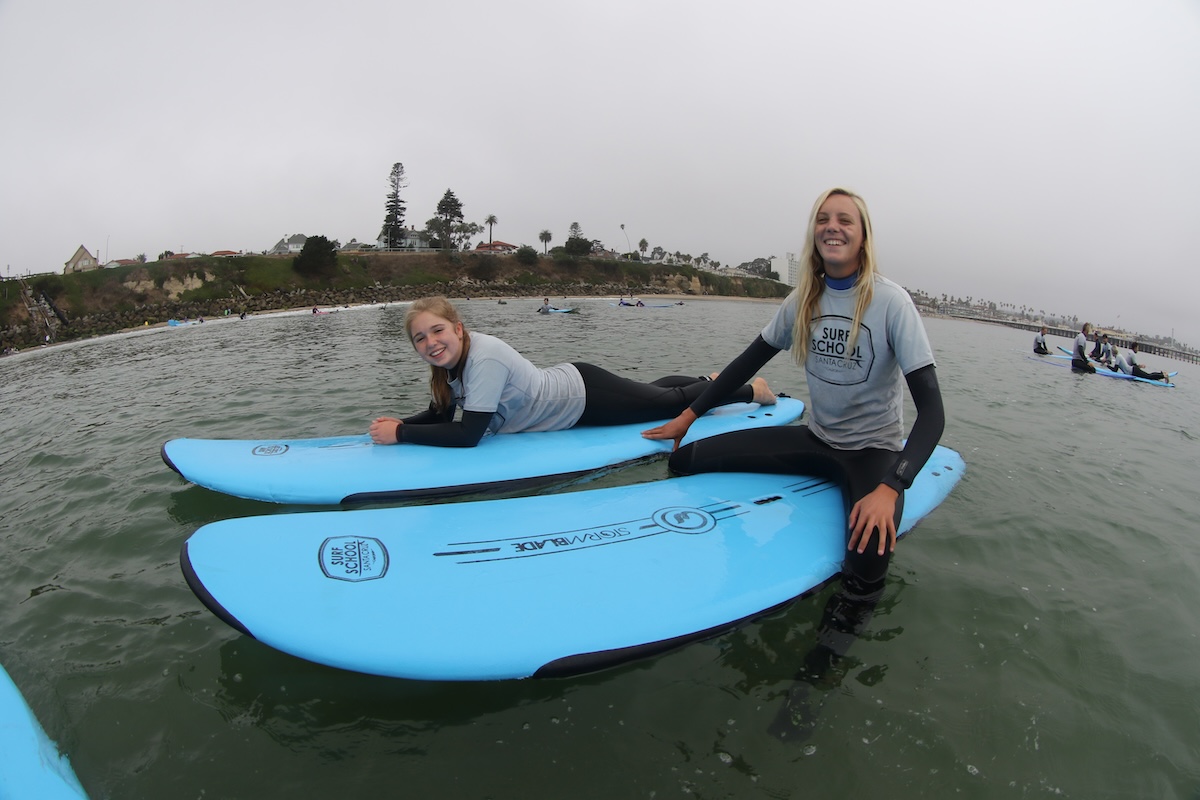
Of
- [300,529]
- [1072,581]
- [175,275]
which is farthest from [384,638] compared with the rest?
[175,275]

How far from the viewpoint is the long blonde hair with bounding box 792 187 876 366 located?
125 inches

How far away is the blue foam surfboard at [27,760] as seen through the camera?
1.90 metres

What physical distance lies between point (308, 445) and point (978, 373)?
16.3m

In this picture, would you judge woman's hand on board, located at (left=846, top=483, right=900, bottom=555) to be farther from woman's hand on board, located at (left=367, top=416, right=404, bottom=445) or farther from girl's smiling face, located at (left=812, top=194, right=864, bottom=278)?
woman's hand on board, located at (left=367, top=416, right=404, bottom=445)

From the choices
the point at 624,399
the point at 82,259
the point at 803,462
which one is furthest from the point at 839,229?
the point at 82,259

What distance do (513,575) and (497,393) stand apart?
1.97m

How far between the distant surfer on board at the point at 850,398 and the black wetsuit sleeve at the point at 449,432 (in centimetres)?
196

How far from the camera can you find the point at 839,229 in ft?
10.3

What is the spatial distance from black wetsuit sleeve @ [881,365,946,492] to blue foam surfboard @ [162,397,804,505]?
8.17 ft

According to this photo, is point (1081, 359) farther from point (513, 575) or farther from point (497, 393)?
point (513, 575)

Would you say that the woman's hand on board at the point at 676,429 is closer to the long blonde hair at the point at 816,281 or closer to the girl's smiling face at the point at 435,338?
the long blonde hair at the point at 816,281

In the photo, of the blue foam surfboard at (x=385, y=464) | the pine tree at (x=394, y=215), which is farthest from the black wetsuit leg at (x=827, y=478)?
the pine tree at (x=394, y=215)

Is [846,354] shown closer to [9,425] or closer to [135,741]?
[135,741]

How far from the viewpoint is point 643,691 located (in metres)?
2.63
